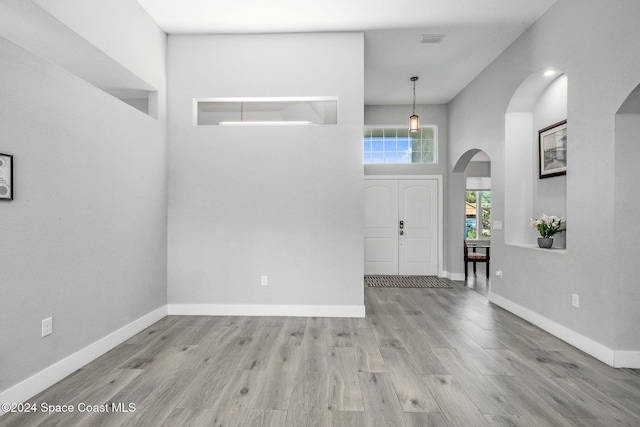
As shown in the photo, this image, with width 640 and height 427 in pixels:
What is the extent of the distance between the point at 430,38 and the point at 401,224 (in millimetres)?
3374

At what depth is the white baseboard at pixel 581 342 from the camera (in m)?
2.62

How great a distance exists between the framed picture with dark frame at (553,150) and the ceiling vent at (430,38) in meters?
1.67

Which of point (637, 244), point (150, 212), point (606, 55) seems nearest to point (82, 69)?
point (150, 212)

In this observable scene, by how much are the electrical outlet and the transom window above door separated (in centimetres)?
532

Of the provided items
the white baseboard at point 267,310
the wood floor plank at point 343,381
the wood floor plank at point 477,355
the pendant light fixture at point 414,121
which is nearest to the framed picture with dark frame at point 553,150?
the pendant light fixture at point 414,121

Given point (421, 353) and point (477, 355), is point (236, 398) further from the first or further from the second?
point (477, 355)

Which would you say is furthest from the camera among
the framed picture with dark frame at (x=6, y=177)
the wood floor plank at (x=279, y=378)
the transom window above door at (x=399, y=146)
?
the transom window above door at (x=399, y=146)

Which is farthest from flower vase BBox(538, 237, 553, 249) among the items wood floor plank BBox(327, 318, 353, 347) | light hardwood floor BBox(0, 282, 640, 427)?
wood floor plank BBox(327, 318, 353, 347)

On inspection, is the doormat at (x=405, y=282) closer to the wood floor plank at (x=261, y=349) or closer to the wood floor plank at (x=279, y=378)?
the wood floor plank at (x=261, y=349)

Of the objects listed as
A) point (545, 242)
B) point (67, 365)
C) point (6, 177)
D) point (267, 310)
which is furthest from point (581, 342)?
point (6, 177)

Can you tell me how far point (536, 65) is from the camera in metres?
3.66

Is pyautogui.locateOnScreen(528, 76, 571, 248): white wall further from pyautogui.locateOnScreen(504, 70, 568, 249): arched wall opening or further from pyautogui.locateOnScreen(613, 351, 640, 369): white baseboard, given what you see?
pyautogui.locateOnScreen(613, 351, 640, 369): white baseboard

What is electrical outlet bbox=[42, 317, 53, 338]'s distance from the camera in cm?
227

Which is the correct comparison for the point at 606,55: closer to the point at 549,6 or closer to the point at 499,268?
the point at 549,6
